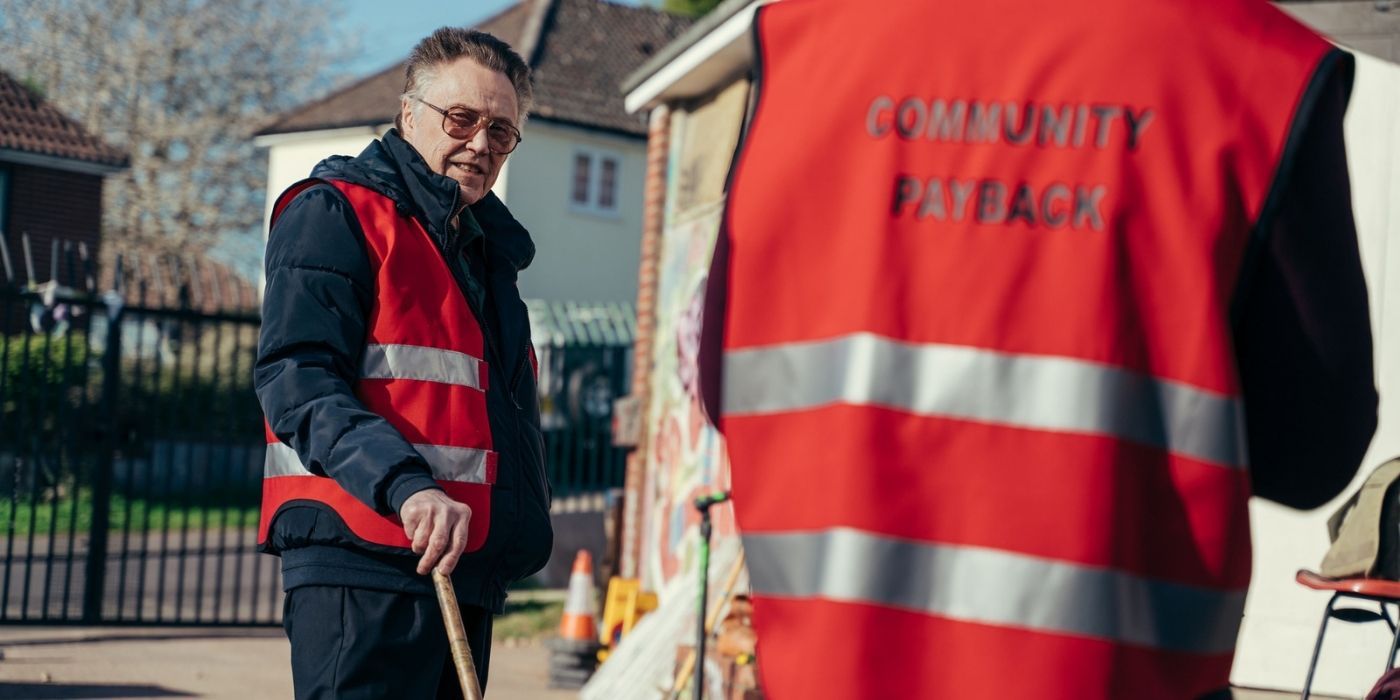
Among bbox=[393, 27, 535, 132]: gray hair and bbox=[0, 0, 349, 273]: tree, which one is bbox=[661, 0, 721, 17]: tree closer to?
bbox=[0, 0, 349, 273]: tree

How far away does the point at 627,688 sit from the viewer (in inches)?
336

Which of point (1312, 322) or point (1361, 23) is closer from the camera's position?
point (1312, 322)

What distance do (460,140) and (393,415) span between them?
0.62 metres

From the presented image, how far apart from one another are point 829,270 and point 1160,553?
57cm

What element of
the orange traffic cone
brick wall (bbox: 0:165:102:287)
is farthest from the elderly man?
brick wall (bbox: 0:165:102:287)

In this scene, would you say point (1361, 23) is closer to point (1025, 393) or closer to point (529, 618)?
point (1025, 393)

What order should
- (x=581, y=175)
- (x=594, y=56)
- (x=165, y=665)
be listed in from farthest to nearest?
(x=594, y=56) → (x=581, y=175) → (x=165, y=665)

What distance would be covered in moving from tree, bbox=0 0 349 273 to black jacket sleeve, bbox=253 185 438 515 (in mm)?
39569

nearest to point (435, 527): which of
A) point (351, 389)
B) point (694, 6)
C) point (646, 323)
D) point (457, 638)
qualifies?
point (457, 638)

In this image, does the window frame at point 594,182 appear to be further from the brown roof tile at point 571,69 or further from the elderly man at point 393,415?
the elderly man at point 393,415

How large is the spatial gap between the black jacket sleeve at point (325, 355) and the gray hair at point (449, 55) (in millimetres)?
389

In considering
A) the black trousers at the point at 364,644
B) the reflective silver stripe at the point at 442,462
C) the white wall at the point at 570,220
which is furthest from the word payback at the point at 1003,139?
the white wall at the point at 570,220

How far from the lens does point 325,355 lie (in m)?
3.14

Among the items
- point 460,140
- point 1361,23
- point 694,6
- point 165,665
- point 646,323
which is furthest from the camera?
point 694,6
